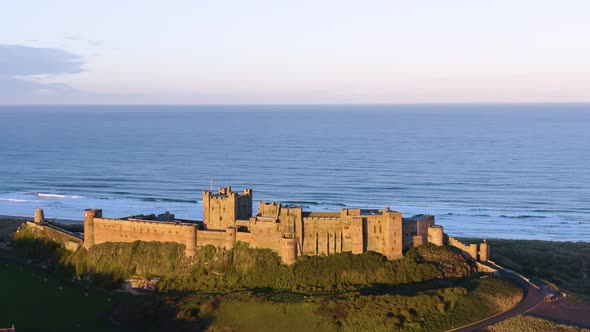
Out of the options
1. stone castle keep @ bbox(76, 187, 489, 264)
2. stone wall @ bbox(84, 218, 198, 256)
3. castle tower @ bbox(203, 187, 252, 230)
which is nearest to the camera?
stone castle keep @ bbox(76, 187, 489, 264)

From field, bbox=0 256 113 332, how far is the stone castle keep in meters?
8.47

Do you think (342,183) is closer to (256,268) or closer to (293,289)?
(256,268)

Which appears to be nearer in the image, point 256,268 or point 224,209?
point 256,268

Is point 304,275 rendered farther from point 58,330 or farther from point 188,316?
point 58,330

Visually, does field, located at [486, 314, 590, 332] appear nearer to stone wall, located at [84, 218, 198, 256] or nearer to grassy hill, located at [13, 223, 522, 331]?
grassy hill, located at [13, 223, 522, 331]

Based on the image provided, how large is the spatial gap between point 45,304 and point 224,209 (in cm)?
1872

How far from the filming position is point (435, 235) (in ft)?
249

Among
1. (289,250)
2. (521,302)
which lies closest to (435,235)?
(521,302)

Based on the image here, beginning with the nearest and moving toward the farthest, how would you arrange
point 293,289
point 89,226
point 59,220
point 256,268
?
point 293,289
point 256,268
point 89,226
point 59,220

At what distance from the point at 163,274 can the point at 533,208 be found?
7126 cm

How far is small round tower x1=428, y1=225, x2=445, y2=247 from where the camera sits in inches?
2985

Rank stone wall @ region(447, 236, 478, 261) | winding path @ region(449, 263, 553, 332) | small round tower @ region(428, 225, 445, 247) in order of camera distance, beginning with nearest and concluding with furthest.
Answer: winding path @ region(449, 263, 553, 332), small round tower @ region(428, 225, 445, 247), stone wall @ region(447, 236, 478, 261)

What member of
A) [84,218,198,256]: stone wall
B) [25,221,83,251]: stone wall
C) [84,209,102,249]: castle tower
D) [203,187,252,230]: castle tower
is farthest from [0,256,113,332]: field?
[203,187,252,230]: castle tower

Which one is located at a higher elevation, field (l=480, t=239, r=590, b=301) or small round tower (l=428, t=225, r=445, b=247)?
small round tower (l=428, t=225, r=445, b=247)
